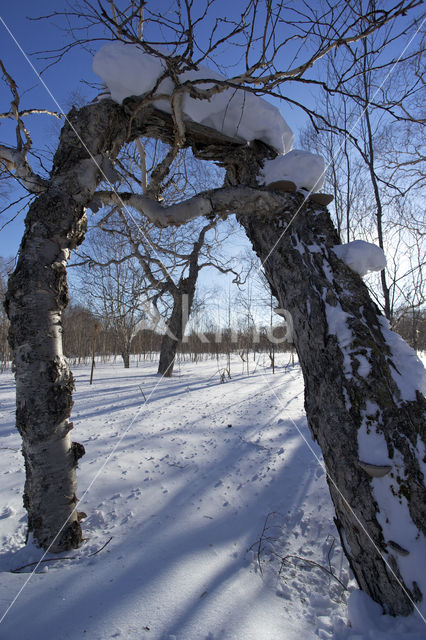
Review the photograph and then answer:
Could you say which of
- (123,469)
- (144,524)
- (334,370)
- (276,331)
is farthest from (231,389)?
(276,331)

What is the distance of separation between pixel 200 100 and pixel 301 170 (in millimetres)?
724

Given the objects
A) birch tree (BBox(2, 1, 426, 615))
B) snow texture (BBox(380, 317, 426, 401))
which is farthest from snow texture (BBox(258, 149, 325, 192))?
snow texture (BBox(380, 317, 426, 401))

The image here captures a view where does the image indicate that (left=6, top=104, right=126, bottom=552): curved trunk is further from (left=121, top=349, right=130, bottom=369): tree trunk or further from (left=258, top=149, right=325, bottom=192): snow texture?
(left=121, top=349, right=130, bottom=369): tree trunk

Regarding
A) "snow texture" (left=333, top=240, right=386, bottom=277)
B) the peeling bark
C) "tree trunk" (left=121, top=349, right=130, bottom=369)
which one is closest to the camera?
the peeling bark

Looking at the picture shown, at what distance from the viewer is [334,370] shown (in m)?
1.19

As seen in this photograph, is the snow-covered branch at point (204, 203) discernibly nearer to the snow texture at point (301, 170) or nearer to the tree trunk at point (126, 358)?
the snow texture at point (301, 170)

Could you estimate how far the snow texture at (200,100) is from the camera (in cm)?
156

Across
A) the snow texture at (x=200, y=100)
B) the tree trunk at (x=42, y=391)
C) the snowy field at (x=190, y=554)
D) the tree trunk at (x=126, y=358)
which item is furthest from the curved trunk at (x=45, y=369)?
the tree trunk at (x=126, y=358)

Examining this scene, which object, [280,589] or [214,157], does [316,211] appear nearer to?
[214,157]

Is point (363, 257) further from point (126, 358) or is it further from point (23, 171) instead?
point (126, 358)

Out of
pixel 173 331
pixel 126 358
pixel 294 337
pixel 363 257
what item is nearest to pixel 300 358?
pixel 294 337

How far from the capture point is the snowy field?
0.89 metres

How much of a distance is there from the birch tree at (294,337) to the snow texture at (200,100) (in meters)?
0.04

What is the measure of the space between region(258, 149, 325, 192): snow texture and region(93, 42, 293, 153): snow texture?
288 millimetres
